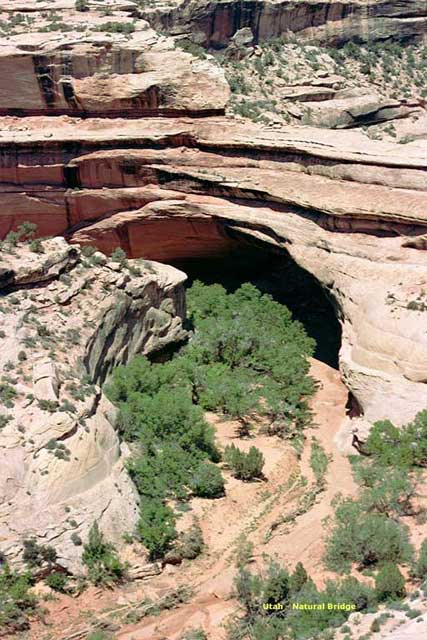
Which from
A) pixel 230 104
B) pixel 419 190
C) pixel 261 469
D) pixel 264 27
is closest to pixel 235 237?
pixel 230 104

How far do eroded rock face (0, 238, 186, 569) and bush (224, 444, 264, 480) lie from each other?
2.75 metres

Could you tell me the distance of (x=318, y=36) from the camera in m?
46.8

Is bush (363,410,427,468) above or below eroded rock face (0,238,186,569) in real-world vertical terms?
below

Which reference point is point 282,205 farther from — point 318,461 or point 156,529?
point 156,529

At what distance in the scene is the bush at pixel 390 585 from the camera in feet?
56.3

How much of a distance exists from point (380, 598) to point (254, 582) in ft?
8.13

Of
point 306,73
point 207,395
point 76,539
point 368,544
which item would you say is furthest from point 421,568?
point 306,73

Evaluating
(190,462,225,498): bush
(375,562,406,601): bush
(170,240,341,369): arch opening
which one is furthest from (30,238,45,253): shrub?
(375,562,406,601): bush

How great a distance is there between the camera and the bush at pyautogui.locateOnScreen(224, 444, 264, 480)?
22.9 metres

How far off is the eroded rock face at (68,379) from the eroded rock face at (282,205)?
3011mm

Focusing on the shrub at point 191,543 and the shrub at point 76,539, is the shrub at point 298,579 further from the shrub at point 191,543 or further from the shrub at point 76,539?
the shrub at point 76,539

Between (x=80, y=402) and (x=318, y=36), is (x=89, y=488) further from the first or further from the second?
(x=318, y=36)

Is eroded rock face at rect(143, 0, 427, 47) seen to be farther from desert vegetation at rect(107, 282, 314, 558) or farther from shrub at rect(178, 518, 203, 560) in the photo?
shrub at rect(178, 518, 203, 560)

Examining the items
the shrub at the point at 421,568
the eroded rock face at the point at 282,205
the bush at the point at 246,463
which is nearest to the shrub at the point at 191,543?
the bush at the point at 246,463
